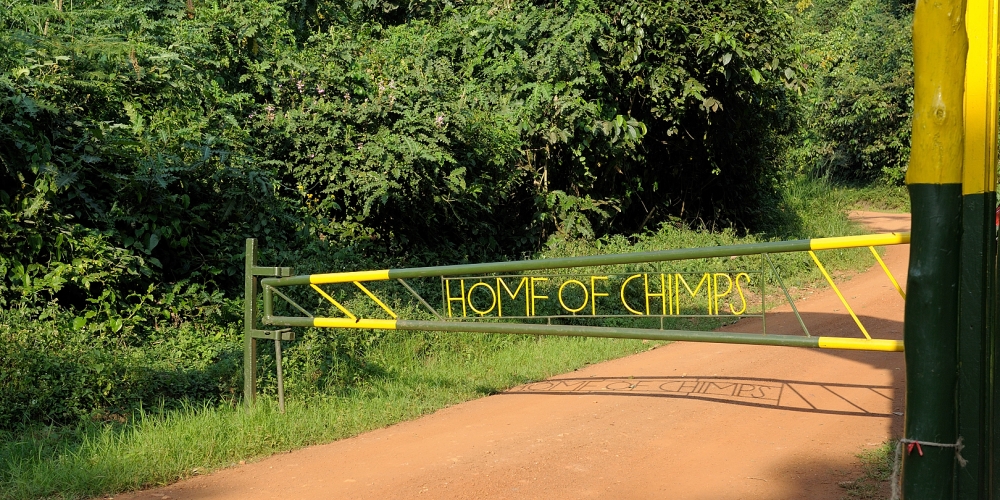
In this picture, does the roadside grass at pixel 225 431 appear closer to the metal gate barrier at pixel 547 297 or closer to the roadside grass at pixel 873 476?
the metal gate barrier at pixel 547 297

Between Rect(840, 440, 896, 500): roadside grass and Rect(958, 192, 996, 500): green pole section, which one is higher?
Rect(958, 192, 996, 500): green pole section

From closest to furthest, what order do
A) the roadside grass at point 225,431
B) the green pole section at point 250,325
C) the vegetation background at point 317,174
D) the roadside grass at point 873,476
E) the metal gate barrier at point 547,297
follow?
the roadside grass at point 873,476, the roadside grass at point 225,431, the metal gate barrier at point 547,297, the green pole section at point 250,325, the vegetation background at point 317,174

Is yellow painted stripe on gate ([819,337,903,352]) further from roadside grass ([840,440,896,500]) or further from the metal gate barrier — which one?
roadside grass ([840,440,896,500])

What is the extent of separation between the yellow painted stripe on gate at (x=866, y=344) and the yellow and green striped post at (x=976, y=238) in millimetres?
1746

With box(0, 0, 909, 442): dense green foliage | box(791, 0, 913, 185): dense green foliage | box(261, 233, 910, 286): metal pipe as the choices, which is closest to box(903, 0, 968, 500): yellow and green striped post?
box(261, 233, 910, 286): metal pipe

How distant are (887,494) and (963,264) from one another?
6.69 feet

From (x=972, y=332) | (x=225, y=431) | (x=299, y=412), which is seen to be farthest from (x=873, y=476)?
(x=225, y=431)

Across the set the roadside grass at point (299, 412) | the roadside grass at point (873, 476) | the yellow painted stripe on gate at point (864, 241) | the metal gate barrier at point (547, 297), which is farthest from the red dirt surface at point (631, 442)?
the yellow painted stripe on gate at point (864, 241)

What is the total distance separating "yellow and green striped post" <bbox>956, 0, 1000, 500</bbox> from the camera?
3.01 meters

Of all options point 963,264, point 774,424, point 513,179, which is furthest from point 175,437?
point 513,179

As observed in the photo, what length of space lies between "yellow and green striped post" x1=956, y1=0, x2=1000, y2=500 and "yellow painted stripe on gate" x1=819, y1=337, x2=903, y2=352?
5.73ft

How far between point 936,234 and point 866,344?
2157 millimetres

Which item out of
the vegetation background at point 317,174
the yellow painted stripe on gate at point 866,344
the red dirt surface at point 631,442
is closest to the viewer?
the yellow painted stripe on gate at point 866,344

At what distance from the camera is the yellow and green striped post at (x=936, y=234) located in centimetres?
294
